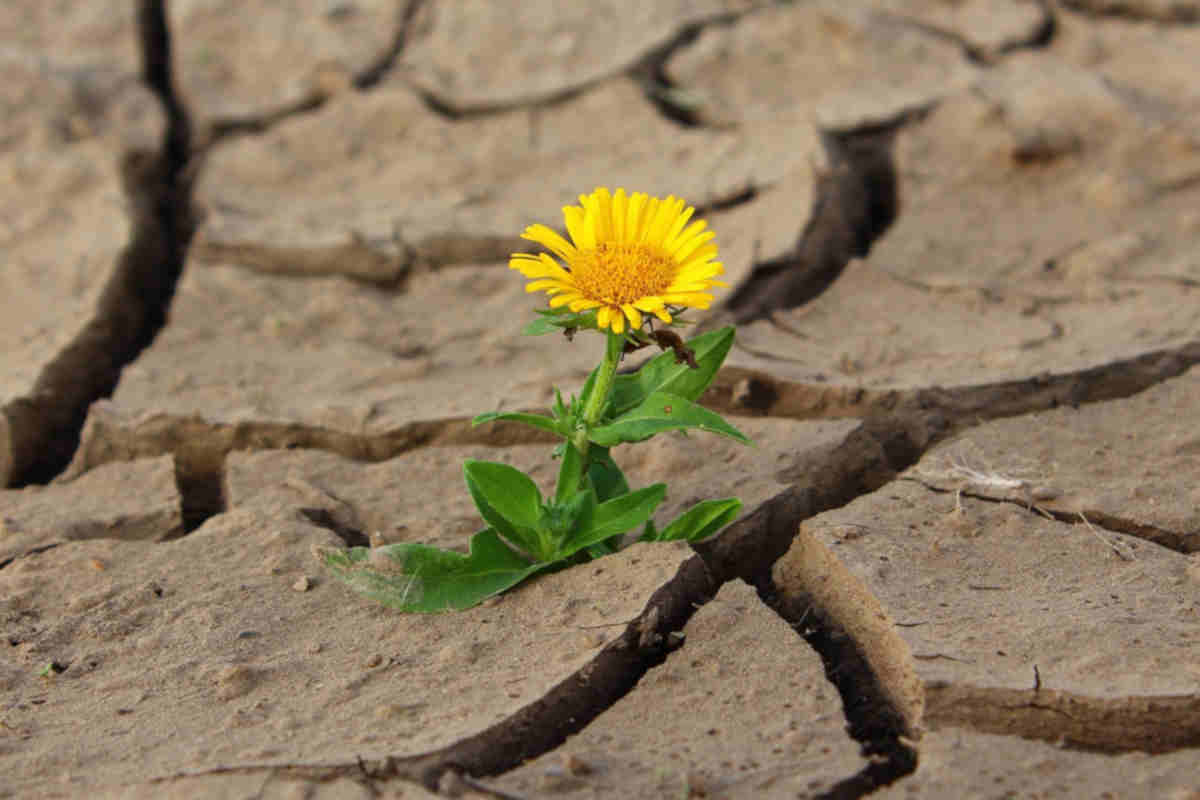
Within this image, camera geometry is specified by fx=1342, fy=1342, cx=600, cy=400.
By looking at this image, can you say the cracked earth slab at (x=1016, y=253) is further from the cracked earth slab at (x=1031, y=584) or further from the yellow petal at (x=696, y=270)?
the yellow petal at (x=696, y=270)

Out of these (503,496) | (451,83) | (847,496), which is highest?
(451,83)

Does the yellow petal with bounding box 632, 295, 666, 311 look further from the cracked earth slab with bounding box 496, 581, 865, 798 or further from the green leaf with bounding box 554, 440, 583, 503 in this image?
the cracked earth slab with bounding box 496, 581, 865, 798

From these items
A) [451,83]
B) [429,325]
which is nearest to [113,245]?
[429,325]

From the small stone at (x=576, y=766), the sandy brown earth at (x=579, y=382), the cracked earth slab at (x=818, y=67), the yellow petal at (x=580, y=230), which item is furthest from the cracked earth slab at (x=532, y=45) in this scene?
the small stone at (x=576, y=766)

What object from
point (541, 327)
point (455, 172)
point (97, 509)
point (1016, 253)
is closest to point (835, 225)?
point (1016, 253)

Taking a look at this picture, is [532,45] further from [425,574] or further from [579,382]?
[425,574]

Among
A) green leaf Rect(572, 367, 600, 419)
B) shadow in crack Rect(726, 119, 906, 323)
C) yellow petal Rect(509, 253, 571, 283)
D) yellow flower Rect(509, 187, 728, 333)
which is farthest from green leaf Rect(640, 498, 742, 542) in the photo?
shadow in crack Rect(726, 119, 906, 323)

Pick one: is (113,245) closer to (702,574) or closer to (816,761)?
(702,574)
